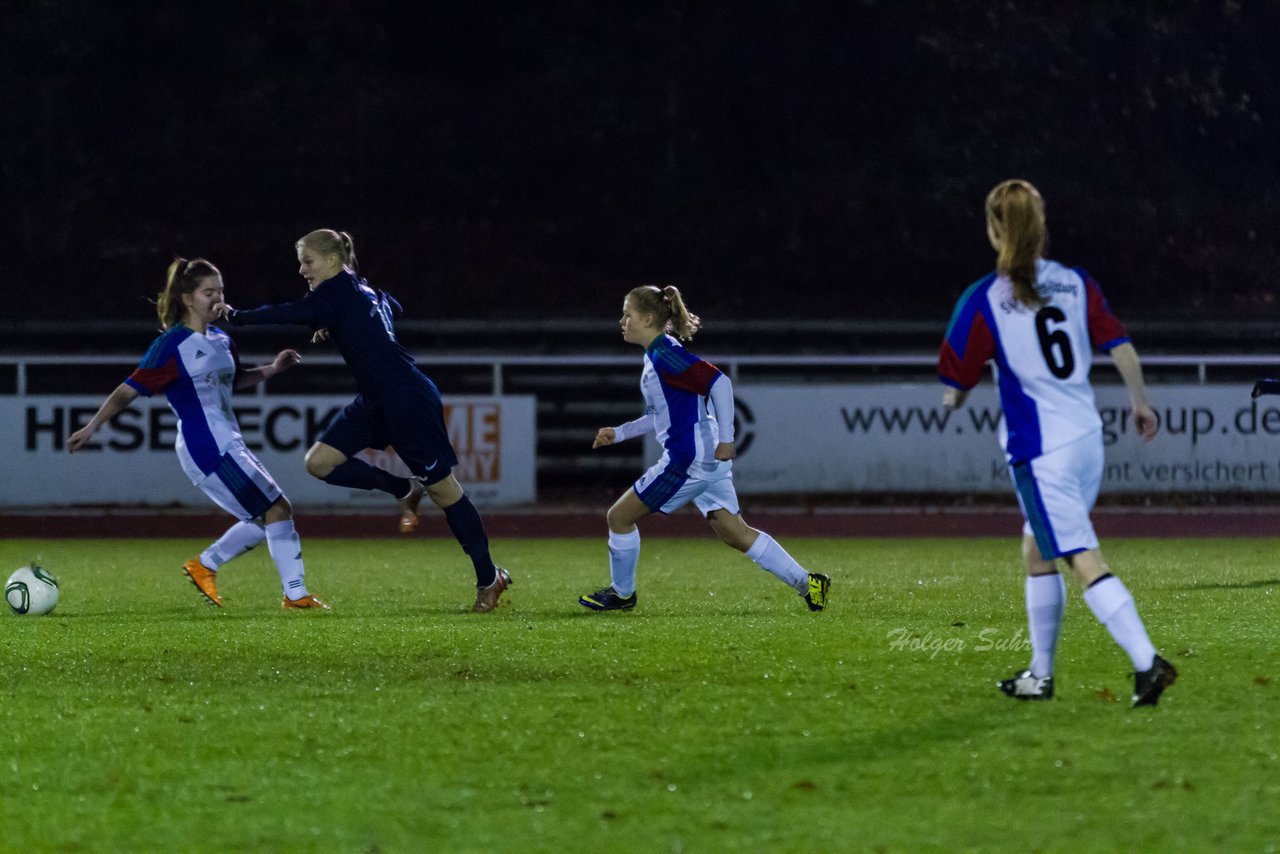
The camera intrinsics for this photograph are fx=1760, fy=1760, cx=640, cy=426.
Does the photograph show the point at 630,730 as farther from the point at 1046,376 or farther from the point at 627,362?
the point at 627,362

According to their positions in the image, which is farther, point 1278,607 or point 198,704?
point 1278,607

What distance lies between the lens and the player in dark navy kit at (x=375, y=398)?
8.70m

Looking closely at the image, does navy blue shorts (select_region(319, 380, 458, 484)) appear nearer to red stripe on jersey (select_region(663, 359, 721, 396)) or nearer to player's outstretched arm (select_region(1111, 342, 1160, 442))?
red stripe on jersey (select_region(663, 359, 721, 396))

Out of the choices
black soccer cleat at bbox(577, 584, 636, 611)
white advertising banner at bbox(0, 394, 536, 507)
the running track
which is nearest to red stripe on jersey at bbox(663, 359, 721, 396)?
black soccer cleat at bbox(577, 584, 636, 611)

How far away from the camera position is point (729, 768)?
480 centimetres

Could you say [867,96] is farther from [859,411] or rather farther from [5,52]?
[5,52]

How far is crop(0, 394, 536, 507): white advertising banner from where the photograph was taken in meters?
17.5

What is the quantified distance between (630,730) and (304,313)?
3854 millimetres

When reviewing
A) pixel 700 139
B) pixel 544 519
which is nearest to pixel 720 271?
pixel 700 139

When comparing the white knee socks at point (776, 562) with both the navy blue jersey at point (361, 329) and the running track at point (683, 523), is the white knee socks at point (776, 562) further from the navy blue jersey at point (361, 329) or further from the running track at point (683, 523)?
the running track at point (683, 523)

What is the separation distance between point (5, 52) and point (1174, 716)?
27.3 meters

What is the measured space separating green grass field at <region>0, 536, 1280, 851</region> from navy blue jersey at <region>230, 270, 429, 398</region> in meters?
1.21

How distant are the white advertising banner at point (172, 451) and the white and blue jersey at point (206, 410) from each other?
7.88 meters

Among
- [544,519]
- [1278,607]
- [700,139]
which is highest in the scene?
[700,139]
